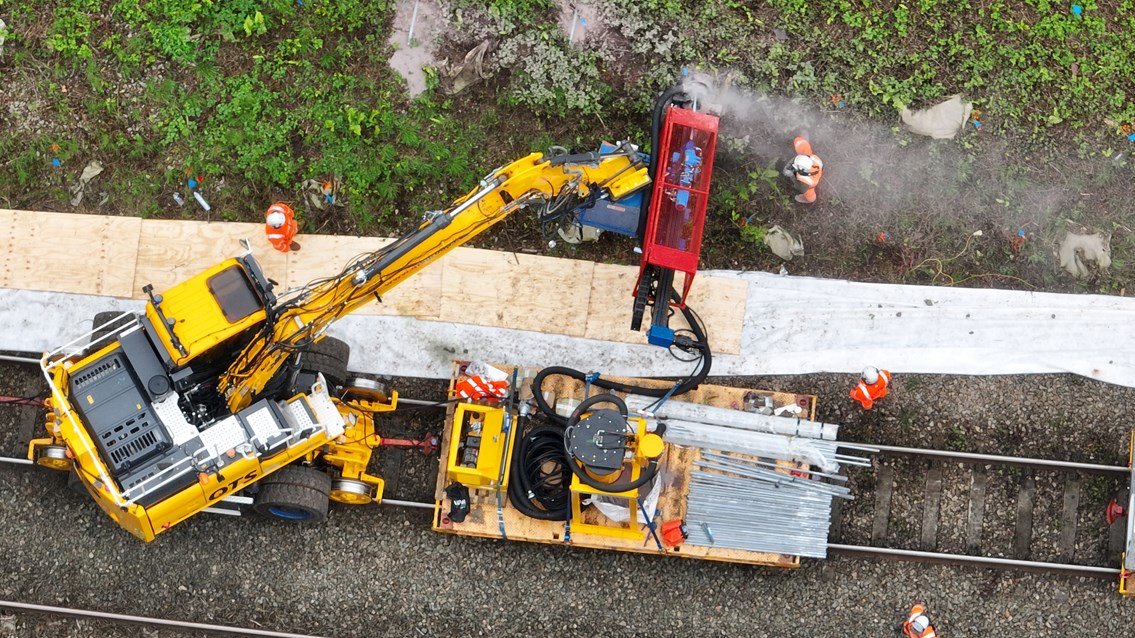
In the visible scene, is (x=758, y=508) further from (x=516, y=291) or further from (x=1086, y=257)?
(x=1086, y=257)

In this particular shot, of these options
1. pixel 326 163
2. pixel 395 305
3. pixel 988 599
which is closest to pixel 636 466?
pixel 395 305

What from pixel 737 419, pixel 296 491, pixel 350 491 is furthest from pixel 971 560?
pixel 296 491

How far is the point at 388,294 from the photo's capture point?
1224 centimetres

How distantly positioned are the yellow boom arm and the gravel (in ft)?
7.52

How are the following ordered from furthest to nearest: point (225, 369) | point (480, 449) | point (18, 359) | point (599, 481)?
point (18, 359), point (480, 449), point (599, 481), point (225, 369)

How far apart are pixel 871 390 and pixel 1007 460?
1.81 metres

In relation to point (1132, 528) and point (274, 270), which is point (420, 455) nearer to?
point (274, 270)

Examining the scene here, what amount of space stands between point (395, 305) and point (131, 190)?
3.53 meters

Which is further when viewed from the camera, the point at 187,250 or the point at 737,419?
the point at 187,250

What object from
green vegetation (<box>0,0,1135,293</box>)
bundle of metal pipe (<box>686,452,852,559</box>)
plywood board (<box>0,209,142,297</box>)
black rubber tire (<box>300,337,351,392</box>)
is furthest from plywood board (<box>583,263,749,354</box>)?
plywood board (<box>0,209,142,297</box>)

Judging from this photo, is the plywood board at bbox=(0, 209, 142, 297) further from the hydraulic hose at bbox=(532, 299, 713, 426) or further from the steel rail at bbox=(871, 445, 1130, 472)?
the steel rail at bbox=(871, 445, 1130, 472)

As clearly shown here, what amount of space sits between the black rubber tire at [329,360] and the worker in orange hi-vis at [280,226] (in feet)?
4.42

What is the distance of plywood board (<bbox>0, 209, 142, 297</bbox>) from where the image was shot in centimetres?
1228

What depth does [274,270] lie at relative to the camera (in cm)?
1234
